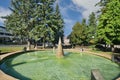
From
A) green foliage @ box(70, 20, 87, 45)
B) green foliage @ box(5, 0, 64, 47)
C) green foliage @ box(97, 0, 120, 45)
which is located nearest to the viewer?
green foliage @ box(97, 0, 120, 45)

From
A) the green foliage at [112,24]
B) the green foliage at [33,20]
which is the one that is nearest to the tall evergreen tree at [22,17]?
the green foliage at [33,20]

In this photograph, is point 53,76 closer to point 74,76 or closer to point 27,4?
point 74,76

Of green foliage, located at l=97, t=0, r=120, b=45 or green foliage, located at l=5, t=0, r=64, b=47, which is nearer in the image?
green foliage, located at l=97, t=0, r=120, b=45

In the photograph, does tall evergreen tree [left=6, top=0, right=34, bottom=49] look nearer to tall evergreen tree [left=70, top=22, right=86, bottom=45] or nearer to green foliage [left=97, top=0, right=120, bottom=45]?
tall evergreen tree [left=70, top=22, right=86, bottom=45]

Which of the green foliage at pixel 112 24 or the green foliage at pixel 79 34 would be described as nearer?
the green foliage at pixel 112 24

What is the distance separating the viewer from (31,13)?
54.2 m

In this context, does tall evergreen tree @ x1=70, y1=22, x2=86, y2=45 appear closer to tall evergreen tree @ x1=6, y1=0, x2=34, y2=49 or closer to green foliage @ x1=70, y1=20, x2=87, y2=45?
green foliage @ x1=70, y1=20, x2=87, y2=45

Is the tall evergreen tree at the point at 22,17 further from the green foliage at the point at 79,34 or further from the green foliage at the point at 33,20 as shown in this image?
the green foliage at the point at 79,34

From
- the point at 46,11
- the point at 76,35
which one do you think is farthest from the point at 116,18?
the point at 76,35

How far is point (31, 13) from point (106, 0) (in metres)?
24.1

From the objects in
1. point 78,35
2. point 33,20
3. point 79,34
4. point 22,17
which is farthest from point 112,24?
point 78,35

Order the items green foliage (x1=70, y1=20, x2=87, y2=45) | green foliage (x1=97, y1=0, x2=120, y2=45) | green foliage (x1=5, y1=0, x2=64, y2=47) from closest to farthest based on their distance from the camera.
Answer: green foliage (x1=97, y1=0, x2=120, y2=45), green foliage (x1=5, y1=0, x2=64, y2=47), green foliage (x1=70, y1=20, x2=87, y2=45)

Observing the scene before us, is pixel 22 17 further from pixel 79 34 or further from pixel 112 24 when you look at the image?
pixel 112 24

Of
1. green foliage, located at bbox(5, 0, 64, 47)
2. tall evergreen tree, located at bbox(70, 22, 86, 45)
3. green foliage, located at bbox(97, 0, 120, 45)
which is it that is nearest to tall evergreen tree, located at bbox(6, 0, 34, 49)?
green foliage, located at bbox(5, 0, 64, 47)
